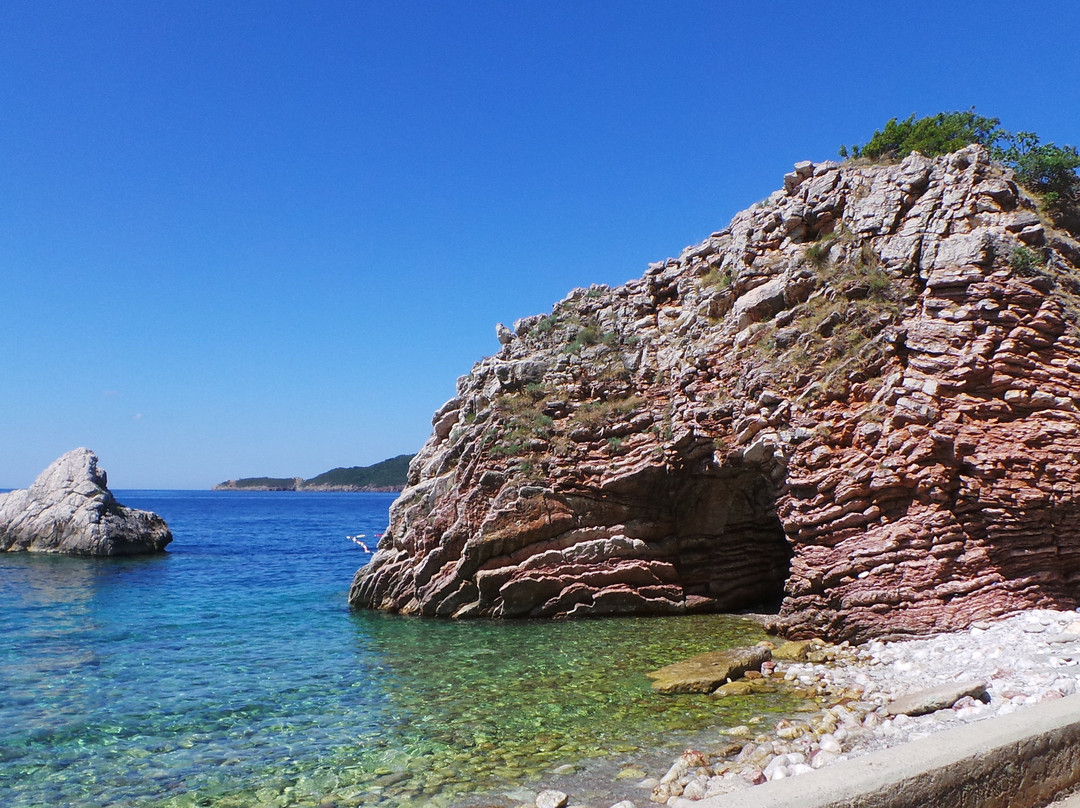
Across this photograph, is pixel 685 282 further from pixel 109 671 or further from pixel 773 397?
pixel 109 671

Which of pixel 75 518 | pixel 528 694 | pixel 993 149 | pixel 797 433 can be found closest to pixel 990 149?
pixel 993 149

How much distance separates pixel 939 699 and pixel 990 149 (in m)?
19.7

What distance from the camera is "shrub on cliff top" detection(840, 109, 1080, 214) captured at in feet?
63.9

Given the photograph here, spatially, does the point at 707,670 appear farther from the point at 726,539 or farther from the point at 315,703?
the point at 726,539

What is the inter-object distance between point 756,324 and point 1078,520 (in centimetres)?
866

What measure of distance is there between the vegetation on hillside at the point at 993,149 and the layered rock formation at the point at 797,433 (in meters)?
2.64

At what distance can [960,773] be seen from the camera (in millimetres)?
4895

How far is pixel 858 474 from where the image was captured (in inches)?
635

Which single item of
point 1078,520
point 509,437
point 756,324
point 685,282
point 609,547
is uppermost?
point 685,282

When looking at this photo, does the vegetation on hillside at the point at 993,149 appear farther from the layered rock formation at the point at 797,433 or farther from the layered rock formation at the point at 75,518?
the layered rock formation at the point at 75,518

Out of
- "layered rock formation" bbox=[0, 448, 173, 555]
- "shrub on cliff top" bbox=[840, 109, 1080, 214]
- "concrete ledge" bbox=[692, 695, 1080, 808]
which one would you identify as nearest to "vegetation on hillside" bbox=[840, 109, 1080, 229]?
"shrub on cliff top" bbox=[840, 109, 1080, 214]

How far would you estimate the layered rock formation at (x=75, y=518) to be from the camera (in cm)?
4222

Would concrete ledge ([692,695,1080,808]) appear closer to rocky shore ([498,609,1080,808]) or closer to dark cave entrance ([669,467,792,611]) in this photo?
rocky shore ([498,609,1080,808])

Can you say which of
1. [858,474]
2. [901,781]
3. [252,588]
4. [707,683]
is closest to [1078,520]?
[858,474]
